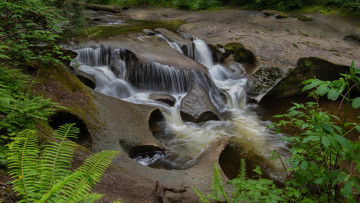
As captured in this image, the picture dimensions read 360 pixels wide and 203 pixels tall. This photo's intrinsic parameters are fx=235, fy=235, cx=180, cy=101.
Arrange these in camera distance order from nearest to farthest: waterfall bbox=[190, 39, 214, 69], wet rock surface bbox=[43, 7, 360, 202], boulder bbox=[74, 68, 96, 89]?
wet rock surface bbox=[43, 7, 360, 202], boulder bbox=[74, 68, 96, 89], waterfall bbox=[190, 39, 214, 69]

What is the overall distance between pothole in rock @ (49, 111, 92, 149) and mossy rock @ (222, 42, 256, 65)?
28.4ft

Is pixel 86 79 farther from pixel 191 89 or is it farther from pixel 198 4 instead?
pixel 198 4

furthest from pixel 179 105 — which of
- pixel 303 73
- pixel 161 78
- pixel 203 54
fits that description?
pixel 303 73

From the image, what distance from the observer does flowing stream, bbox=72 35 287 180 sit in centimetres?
664

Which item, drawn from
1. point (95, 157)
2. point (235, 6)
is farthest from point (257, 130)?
point (235, 6)

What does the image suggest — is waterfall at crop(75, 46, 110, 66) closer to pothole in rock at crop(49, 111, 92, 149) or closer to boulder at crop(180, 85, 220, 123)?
boulder at crop(180, 85, 220, 123)

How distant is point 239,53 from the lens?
38.7 ft

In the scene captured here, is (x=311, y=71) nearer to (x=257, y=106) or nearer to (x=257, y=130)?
(x=257, y=106)

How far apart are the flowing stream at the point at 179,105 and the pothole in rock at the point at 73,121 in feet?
4.63

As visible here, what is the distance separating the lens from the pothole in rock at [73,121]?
472cm

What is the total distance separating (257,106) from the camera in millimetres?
9883

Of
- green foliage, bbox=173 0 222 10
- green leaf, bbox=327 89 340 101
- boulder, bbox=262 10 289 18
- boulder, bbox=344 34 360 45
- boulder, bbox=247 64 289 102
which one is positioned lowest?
boulder, bbox=247 64 289 102

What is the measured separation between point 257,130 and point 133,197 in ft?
19.2

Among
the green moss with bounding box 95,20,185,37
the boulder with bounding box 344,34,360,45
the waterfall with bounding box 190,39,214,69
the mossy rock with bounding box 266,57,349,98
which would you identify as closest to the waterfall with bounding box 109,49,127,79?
the green moss with bounding box 95,20,185,37
